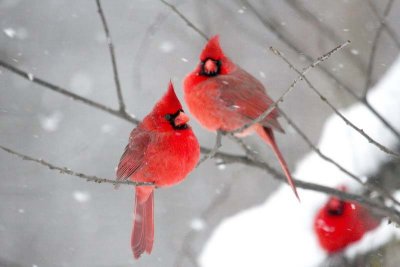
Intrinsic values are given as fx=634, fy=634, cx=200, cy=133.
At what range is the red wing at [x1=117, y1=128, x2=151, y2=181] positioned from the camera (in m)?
2.02

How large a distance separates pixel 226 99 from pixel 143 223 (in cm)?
69

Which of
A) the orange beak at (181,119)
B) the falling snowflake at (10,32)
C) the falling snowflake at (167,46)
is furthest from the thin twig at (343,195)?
the falling snowflake at (10,32)

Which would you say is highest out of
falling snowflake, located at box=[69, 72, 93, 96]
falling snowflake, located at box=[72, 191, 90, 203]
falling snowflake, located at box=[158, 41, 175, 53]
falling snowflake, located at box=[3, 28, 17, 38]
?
falling snowflake, located at box=[158, 41, 175, 53]

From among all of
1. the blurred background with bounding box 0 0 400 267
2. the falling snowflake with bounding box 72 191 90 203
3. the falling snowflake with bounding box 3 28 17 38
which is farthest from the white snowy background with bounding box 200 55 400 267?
the falling snowflake with bounding box 3 28 17 38

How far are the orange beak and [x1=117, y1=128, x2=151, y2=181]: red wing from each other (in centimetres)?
14

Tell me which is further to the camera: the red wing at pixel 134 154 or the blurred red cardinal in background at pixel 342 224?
the blurred red cardinal in background at pixel 342 224

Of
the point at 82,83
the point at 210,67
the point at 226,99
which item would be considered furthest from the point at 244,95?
the point at 82,83

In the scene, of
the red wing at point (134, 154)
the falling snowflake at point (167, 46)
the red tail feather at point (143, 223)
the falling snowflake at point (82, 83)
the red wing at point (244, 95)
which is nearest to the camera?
the red tail feather at point (143, 223)

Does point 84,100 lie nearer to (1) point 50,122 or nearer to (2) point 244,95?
(2) point 244,95

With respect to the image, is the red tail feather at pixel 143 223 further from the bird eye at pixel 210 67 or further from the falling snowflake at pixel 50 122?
the falling snowflake at pixel 50 122

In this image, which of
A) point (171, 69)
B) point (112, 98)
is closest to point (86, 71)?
point (112, 98)

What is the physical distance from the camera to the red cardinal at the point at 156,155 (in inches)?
73.7

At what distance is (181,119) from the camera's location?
187 cm

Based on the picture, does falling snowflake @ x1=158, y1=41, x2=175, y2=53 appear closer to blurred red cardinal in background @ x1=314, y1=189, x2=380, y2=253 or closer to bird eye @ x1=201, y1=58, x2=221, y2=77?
bird eye @ x1=201, y1=58, x2=221, y2=77
